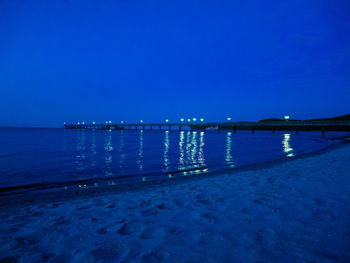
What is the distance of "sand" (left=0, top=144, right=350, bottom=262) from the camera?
9.26ft

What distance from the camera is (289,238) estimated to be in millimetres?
3184

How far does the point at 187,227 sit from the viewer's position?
363 centimetres


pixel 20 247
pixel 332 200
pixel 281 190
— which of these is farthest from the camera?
pixel 281 190

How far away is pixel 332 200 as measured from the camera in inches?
191

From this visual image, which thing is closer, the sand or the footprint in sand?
the sand

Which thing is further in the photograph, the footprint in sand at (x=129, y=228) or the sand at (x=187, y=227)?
the footprint in sand at (x=129, y=228)

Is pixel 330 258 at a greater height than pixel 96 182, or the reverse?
pixel 330 258

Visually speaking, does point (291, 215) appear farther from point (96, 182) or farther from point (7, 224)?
point (96, 182)

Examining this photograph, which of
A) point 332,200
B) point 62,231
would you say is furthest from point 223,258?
point 332,200

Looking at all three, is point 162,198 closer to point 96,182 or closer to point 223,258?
point 223,258

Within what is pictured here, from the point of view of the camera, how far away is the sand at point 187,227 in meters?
2.82

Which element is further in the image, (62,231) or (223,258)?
(62,231)

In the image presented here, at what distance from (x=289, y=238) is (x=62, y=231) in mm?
3694

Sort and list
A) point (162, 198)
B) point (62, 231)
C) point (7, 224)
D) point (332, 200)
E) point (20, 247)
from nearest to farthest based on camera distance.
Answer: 1. point (20, 247)
2. point (62, 231)
3. point (7, 224)
4. point (332, 200)
5. point (162, 198)
